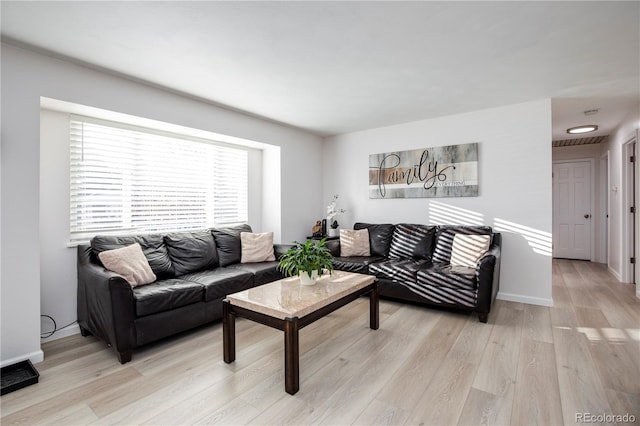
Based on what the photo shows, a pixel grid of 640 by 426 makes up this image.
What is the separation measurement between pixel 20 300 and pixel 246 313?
66.6 inches

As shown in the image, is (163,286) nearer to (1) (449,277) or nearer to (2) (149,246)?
(2) (149,246)

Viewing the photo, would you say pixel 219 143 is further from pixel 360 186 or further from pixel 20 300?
pixel 20 300

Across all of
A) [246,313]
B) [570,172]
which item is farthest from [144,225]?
[570,172]

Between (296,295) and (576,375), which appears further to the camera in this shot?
(296,295)

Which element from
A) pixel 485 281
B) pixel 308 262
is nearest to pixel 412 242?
pixel 485 281

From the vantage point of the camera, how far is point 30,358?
7.63 ft

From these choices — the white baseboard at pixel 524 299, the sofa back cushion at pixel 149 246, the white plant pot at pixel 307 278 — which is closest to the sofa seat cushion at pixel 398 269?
the white baseboard at pixel 524 299

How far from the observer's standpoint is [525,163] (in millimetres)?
3711

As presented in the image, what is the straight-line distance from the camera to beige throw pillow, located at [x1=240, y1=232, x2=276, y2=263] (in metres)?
3.88

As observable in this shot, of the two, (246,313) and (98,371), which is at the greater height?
(246,313)

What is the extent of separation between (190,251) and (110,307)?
116 centimetres
